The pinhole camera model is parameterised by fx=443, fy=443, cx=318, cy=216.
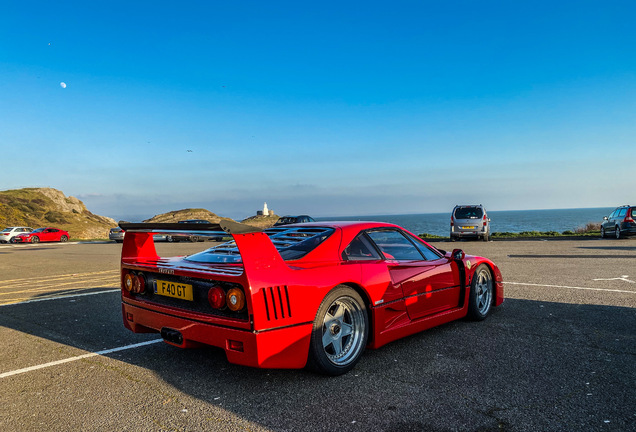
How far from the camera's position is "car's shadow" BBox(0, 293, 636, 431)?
2689mm

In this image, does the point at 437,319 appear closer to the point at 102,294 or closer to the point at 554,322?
the point at 554,322

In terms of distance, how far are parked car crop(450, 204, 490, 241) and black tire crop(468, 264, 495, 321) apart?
1630cm

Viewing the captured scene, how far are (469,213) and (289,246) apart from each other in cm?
1917

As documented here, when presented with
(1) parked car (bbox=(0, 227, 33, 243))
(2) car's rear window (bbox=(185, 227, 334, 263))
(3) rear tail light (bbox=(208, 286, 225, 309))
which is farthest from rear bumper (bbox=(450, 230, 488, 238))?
(1) parked car (bbox=(0, 227, 33, 243))

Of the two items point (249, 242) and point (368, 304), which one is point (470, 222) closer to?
point (368, 304)

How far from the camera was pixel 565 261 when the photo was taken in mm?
11188

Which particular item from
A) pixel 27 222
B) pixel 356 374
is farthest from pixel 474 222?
pixel 27 222

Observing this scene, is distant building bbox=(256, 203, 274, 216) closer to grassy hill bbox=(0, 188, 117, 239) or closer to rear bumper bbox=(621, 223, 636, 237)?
grassy hill bbox=(0, 188, 117, 239)

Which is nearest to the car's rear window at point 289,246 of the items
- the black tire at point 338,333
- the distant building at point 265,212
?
the black tire at point 338,333

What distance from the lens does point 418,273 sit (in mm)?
4293

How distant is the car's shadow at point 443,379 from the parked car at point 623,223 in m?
17.7

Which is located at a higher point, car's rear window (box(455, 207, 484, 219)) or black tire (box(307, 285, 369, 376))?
car's rear window (box(455, 207, 484, 219))

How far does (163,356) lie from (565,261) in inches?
413

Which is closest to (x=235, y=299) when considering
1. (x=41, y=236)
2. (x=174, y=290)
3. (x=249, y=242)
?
(x=249, y=242)
